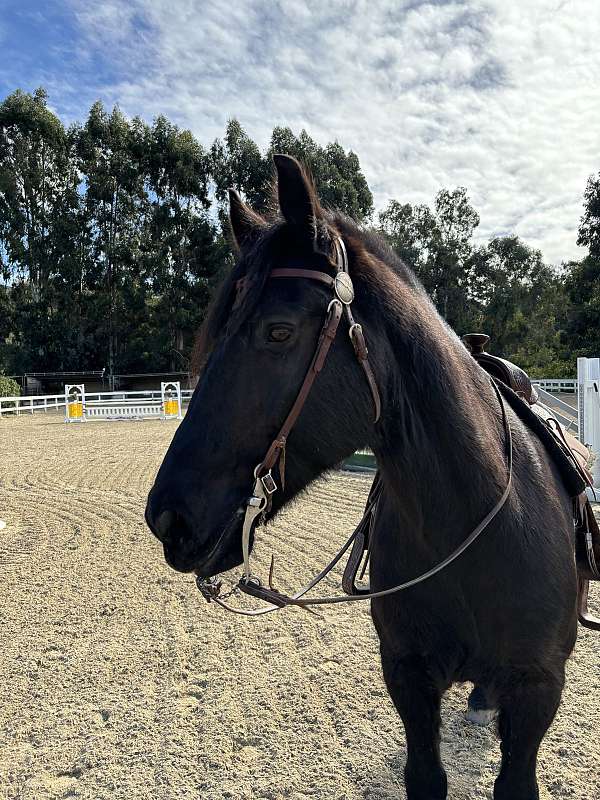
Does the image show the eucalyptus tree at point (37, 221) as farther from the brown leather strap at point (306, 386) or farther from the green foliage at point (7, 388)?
the brown leather strap at point (306, 386)

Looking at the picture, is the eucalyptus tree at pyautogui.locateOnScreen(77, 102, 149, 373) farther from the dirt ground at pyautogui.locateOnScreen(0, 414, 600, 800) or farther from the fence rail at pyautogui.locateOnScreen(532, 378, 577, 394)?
the dirt ground at pyautogui.locateOnScreen(0, 414, 600, 800)

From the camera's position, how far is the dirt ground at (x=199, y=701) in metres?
2.36

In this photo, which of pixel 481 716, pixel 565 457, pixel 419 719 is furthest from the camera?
pixel 481 716

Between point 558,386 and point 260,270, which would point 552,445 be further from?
point 558,386

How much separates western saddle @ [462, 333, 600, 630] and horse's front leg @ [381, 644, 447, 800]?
33.7 inches

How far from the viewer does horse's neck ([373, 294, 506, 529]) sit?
1403 mm

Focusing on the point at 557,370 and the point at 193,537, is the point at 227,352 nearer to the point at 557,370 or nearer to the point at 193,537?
the point at 193,537

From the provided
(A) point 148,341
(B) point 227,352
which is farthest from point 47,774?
(A) point 148,341

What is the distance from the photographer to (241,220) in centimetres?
158

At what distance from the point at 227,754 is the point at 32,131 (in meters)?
43.8

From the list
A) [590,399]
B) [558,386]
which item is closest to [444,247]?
[558,386]

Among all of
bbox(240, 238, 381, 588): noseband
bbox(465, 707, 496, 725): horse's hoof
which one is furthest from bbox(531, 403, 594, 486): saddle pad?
bbox(465, 707, 496, 725): horse's hoof

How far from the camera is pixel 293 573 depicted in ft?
15.6

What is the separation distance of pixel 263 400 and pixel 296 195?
525 millimetres
